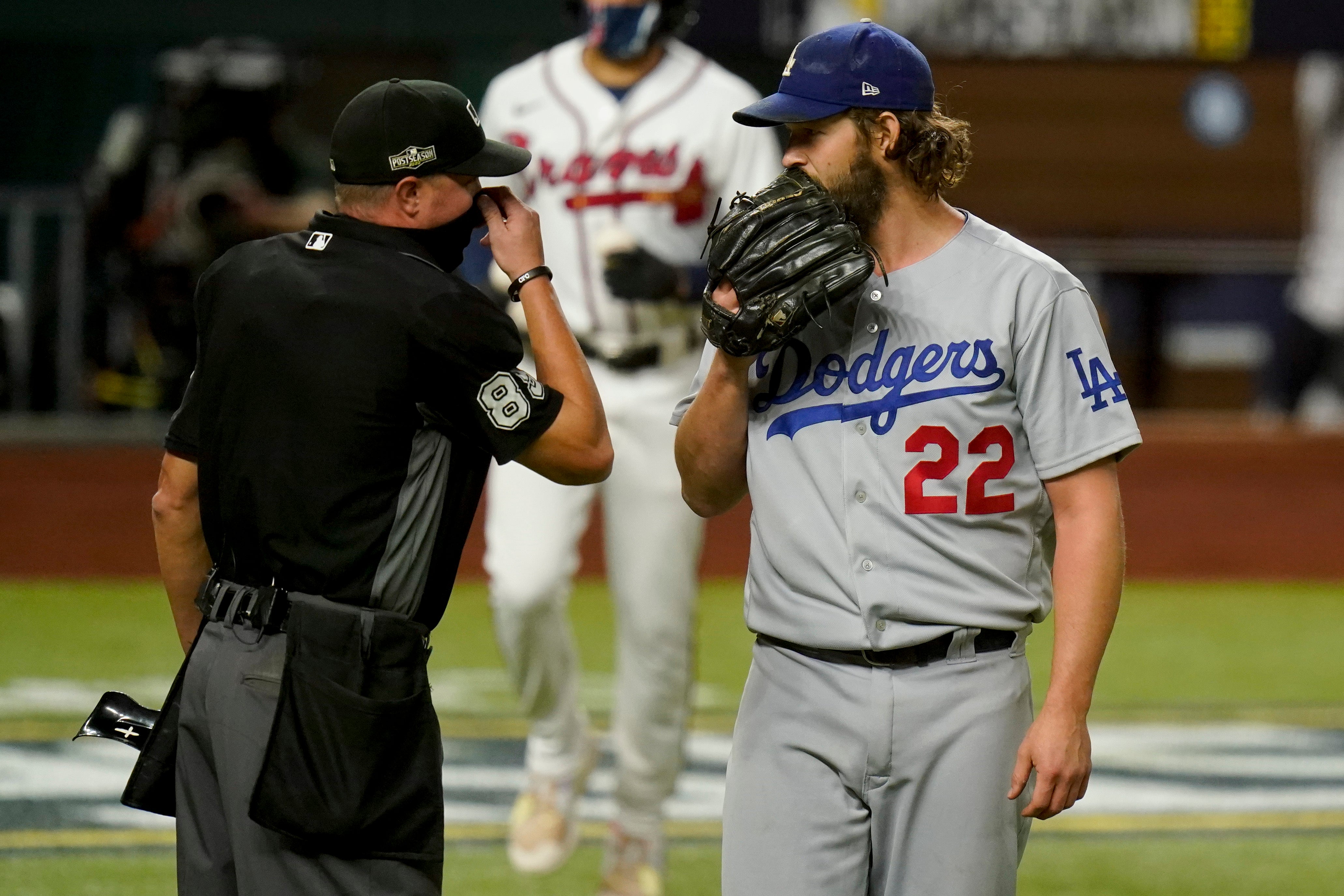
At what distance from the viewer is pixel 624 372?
17.2ft

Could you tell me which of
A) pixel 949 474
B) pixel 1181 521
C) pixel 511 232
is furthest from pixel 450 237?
pixel 1181 521

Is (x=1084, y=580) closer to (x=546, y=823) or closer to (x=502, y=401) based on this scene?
(x=502, y=401)

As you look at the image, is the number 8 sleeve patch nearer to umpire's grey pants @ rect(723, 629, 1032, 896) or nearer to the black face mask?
the black face mask

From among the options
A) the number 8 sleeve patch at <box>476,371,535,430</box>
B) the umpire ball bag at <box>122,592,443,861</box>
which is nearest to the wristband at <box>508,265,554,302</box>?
the number 8 sleeve patch at <box>476,371,535,430</box>

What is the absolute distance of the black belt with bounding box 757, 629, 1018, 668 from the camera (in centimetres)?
307

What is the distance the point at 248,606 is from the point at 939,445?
1.15 m

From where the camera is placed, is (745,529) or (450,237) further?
(745,529)

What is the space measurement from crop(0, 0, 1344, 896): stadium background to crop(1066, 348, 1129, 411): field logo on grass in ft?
8.29

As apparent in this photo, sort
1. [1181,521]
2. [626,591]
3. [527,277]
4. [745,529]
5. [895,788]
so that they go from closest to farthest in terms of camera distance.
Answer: [895,788] → [527,277] → [626,591] → [745,529] → [1181,521]

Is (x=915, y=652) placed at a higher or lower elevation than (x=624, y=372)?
lower

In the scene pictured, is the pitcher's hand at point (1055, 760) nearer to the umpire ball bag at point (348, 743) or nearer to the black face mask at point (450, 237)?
the umpire ball bag at point (348, 743)

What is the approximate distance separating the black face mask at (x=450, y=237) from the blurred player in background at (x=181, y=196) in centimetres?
701

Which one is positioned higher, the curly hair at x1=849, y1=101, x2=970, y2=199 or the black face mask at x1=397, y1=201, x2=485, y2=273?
the curly hair at x1=849, y1=101, x2=970, y2=199

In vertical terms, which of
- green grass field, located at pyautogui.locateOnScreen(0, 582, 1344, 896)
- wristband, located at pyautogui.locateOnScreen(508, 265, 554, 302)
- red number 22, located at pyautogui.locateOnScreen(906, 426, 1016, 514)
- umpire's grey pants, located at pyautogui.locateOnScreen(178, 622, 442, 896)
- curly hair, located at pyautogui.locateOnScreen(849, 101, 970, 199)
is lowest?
green grass field, located at pyautogui.locateOnScreen(0, 582, 1344, 896)
